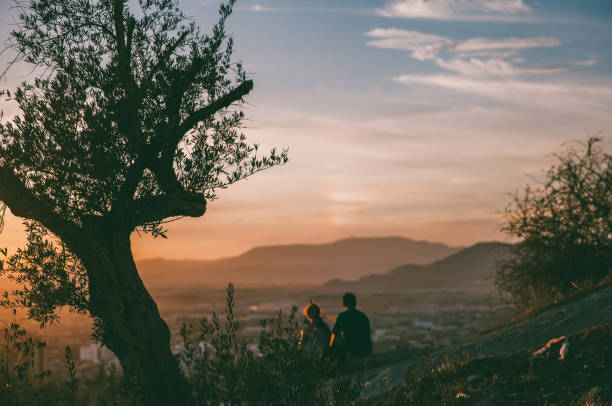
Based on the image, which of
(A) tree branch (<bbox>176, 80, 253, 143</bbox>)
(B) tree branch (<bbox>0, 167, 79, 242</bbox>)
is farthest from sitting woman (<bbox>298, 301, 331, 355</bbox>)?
(B) tree branch (<bbox>0, 167, 79, 242</bbox>)

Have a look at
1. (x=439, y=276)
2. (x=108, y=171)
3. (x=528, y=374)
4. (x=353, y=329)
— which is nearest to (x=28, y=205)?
(x=108, y=171)

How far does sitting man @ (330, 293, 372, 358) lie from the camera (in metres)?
12.1

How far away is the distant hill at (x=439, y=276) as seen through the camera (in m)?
170

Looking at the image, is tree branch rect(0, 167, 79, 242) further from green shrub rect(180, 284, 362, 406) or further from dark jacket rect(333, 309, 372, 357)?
dark jacket rect(333, 309, 372, 357)

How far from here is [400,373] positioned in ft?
41.7

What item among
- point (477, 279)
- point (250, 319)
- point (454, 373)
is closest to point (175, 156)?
point (454, 373)

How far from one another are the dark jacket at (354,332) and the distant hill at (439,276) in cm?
15536

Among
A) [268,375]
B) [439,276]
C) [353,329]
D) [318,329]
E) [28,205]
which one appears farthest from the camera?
[439,276]

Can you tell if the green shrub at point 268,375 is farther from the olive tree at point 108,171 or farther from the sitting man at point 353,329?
the sitting man at point 353,329

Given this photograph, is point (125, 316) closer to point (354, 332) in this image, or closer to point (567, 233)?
point (354, 332)

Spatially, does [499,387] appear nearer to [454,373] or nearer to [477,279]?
[454,373]

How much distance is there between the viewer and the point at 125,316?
8.06 meters

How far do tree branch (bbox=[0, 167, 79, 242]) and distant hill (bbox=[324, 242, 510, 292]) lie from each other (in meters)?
161

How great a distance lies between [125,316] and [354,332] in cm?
577
